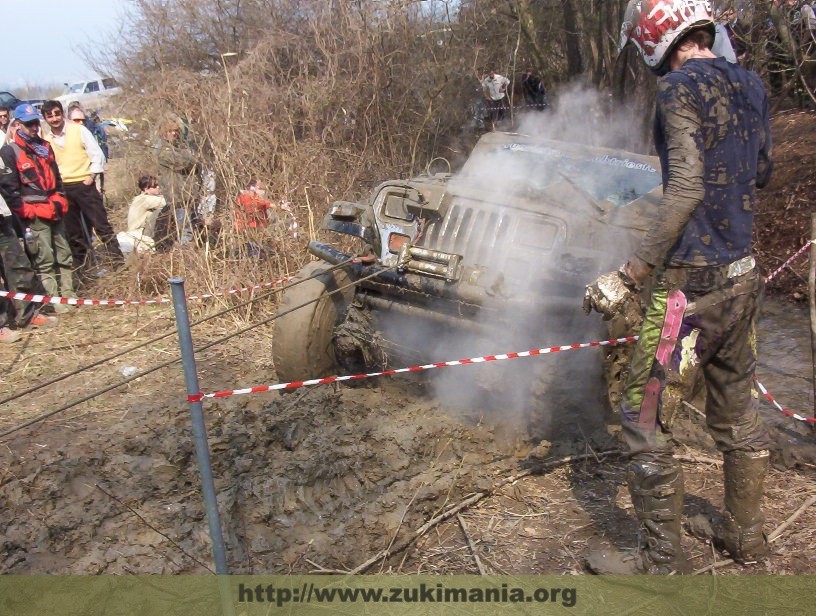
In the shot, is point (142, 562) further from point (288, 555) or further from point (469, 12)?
point (469, 12)

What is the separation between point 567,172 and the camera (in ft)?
16.5

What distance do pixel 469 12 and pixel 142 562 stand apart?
34.3 ft

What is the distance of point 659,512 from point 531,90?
1115 centimetres

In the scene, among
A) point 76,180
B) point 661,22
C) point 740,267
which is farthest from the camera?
point 76,180

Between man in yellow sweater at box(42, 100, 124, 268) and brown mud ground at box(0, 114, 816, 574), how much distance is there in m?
3.29

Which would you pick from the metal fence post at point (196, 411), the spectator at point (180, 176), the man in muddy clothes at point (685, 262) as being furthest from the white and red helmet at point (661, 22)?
the spectator at point (180, 176)

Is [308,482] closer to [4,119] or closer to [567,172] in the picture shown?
[567,172]

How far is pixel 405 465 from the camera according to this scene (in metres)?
4.08

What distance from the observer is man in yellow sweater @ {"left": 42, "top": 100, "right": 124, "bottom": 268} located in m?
8.22

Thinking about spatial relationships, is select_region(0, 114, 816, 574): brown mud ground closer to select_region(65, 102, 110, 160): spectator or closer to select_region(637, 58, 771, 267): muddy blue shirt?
select_region(637, 58, 771, 267): muddy blue shirt

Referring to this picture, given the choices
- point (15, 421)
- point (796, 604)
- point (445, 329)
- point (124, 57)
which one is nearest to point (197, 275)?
point (15, 421)

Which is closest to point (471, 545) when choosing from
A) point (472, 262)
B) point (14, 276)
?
point (472, 262)

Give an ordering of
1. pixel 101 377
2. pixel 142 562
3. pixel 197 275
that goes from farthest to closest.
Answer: pixel 197 275, pixel 101 377, pixel 142 562

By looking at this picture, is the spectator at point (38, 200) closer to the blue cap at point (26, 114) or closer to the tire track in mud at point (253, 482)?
the blue cap at point (26, 114)
